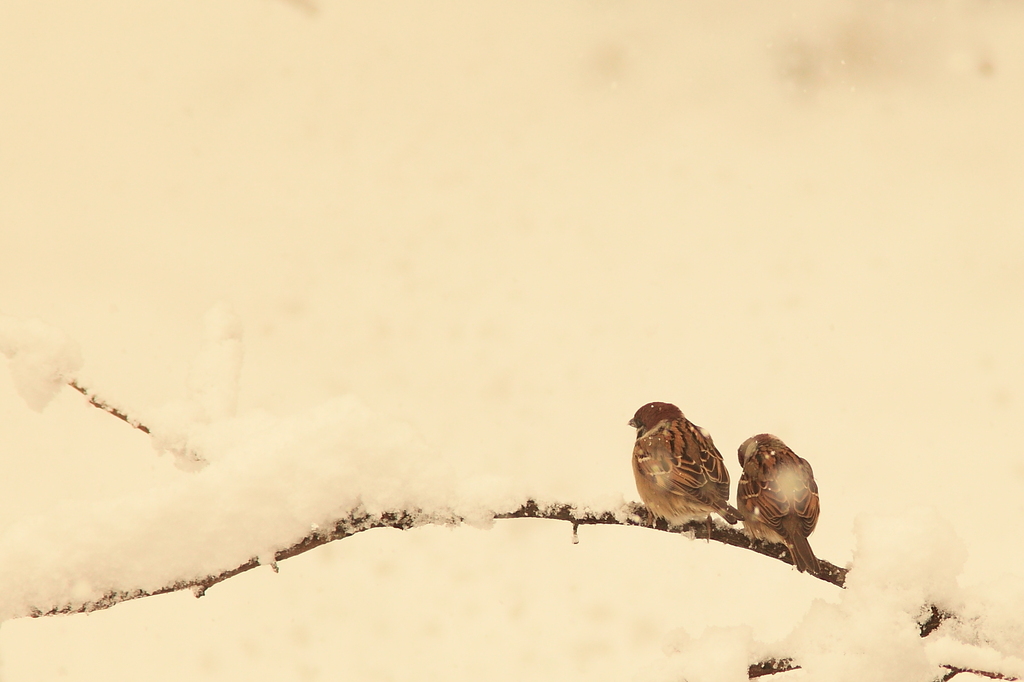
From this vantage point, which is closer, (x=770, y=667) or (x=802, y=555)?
(x=770, y=667)

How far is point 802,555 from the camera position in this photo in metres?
2.28

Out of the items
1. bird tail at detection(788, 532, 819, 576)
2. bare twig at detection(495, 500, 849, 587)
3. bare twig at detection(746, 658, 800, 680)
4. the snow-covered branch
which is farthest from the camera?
bird tail at detection(788, 532, 819, 576)

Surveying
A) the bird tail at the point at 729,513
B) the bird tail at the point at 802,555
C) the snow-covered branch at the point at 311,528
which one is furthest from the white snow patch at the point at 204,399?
the bird tail at the point at 729,513

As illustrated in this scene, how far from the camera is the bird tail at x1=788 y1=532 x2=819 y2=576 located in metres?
2.08

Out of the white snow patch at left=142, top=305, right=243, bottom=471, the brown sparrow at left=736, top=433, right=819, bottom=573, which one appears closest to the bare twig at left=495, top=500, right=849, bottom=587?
the brown sparrow at left=736, top=433, right=819, bottom=573

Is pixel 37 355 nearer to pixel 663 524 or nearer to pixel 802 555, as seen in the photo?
pixel 663 524

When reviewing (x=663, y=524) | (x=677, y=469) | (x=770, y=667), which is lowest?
→ (x=770, y=667)

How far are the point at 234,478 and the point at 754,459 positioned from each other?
2223 mm

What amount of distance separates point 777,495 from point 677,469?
360mm

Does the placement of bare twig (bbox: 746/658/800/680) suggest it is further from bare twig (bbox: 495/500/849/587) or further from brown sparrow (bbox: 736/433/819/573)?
brown sparrow (bbox: 736/433/819/573)

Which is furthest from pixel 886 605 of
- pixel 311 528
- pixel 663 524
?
pixel 311 528

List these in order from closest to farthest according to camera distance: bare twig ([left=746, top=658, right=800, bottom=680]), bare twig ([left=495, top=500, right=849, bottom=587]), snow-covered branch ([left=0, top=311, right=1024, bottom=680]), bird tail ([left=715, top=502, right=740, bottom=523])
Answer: snow-covered branch ([left=0, top=311, right=1024, bottom=680]) < bare twig ([left=746, top=658, right=800, bottom=680]) < bare twig ([left=495, top=500, right=849, bottom=587]) < bird tail ([left=715, top=502, right=740, bottom=523])

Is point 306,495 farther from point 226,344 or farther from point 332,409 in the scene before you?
point 226,344

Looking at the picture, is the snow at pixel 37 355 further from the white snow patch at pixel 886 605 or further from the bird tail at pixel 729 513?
the bird tail at pixel 729 513
